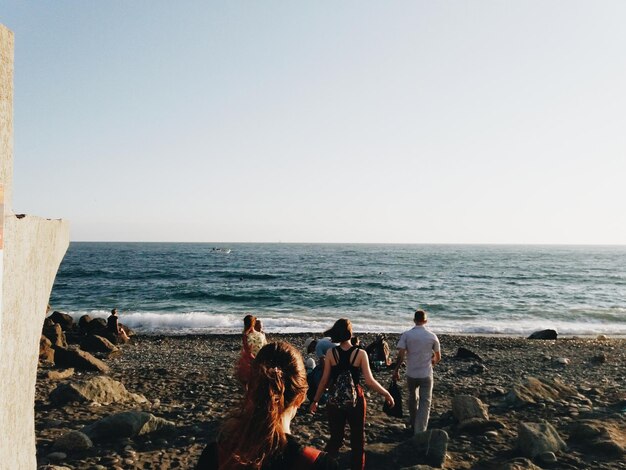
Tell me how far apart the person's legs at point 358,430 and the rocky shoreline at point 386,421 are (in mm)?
921

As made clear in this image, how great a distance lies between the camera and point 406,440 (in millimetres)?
7254

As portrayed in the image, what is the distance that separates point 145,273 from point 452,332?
44.7 meters

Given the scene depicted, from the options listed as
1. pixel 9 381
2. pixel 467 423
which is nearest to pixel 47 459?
pixel 9 381

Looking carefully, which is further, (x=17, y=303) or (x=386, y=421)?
(x=386, y=421)

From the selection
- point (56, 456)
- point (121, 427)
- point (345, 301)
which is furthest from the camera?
point (345, 301)

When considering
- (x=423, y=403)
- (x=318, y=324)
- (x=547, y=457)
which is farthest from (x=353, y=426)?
(x=318, y=324)

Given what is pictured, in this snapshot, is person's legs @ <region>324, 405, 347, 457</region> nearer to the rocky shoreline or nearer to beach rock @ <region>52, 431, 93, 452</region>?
the rocky shoreline

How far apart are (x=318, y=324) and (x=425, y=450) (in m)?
20.8

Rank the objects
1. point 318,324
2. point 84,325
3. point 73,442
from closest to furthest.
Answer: point 73,442
point 84,325
point 318,324

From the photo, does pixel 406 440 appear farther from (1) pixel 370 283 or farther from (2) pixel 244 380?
(1) pixel 370 283

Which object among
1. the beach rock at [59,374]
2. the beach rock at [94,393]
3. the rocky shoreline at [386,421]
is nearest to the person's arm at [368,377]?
the rocky shoreline at [386,421]

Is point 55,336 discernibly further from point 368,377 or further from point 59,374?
point 368,377

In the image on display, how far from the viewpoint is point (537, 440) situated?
6.68 metres

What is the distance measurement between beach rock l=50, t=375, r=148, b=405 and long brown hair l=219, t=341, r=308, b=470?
7.63m
